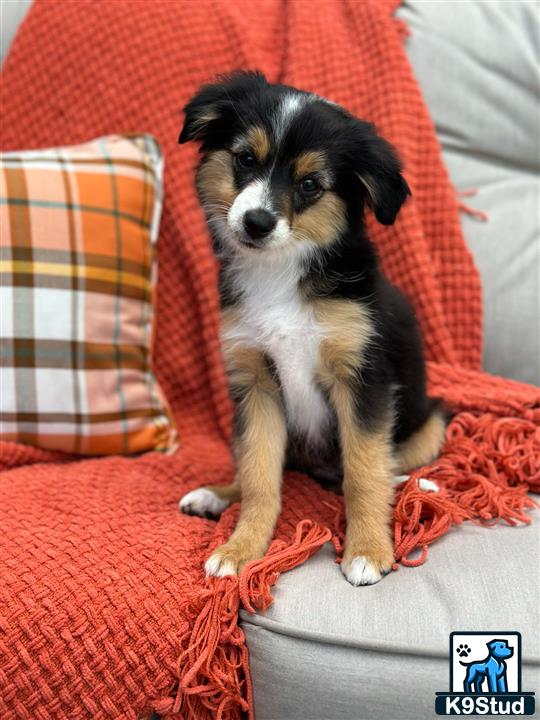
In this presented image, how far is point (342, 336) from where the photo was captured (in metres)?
1.85

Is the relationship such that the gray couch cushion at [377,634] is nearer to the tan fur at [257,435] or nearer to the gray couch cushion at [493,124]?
the tan fur at [257,435]

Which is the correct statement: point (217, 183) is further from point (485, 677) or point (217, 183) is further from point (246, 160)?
point (485, 677)

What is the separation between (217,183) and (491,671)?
4.35 ft

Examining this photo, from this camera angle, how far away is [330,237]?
6.09 feet

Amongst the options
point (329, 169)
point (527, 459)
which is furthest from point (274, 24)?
point (527, 459)

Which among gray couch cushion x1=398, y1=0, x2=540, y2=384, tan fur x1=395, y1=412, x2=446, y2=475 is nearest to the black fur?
tan fur x1=395, y1=412, x2=446, y2=475

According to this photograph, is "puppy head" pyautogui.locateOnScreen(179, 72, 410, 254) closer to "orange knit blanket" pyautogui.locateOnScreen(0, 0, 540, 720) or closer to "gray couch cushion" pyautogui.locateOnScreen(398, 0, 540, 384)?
"orange knit blanket" pyautogui.locateOnScreen(0, 0, 540, 720)

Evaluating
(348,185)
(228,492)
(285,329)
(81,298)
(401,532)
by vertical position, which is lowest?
(228,492)

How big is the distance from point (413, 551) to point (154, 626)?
0.64m

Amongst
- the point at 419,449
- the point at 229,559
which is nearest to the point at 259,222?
the point at 229,559

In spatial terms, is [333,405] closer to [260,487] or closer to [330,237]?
[260,487]

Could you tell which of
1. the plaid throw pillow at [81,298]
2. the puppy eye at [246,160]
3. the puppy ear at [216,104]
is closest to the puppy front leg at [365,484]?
the puppy eye at [246,160]

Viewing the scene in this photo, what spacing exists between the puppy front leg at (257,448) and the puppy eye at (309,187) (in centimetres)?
45

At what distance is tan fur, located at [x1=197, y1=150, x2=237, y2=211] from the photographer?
1885 millimetres
